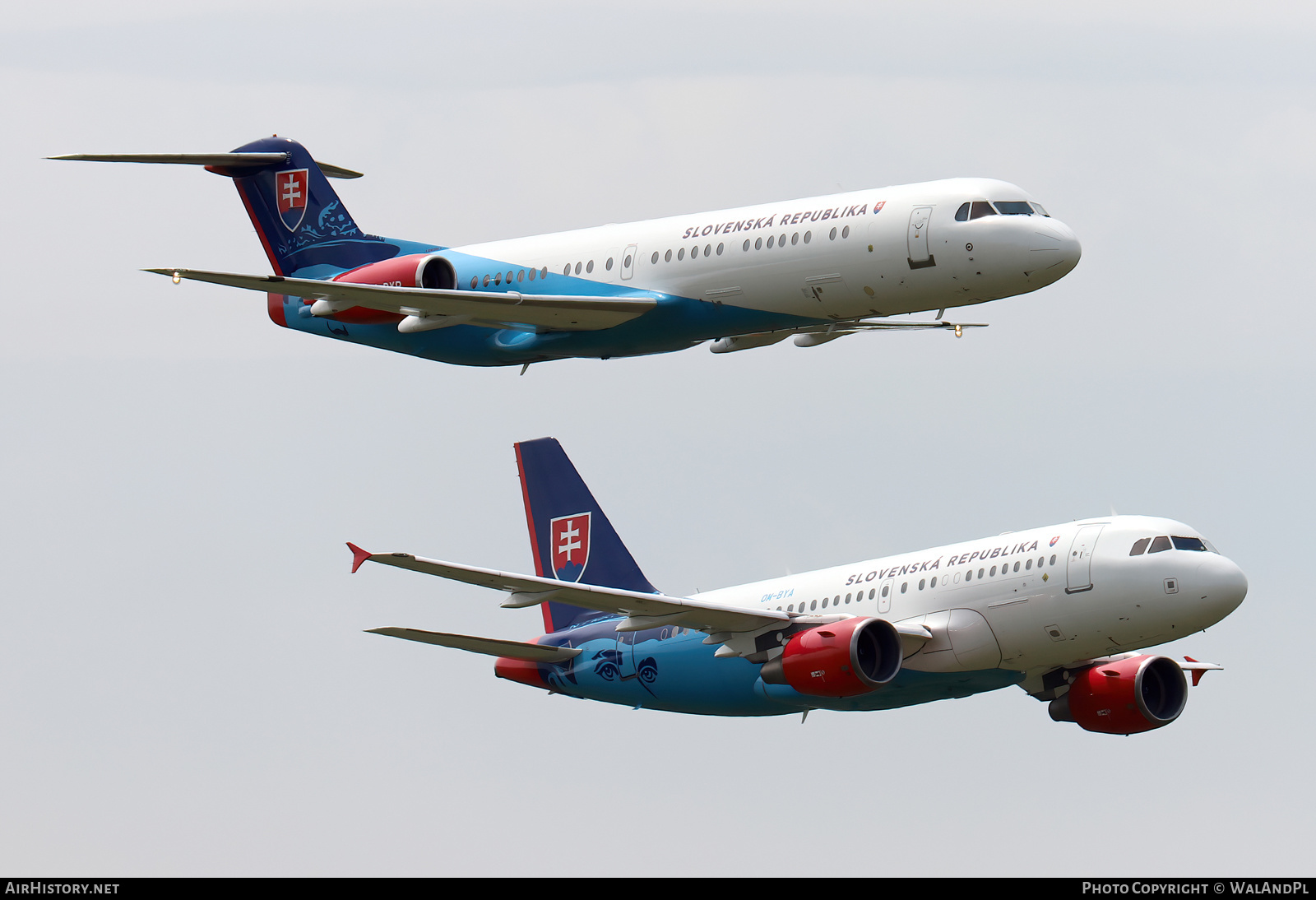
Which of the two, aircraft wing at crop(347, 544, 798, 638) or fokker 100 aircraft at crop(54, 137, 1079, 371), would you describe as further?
fokker 100 aircraft at crop(54, 137, 1079, 371)

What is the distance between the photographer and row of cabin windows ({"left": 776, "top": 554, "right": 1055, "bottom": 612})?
209 feet

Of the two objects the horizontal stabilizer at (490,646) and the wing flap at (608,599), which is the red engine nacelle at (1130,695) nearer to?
the wing flap at (608,599)

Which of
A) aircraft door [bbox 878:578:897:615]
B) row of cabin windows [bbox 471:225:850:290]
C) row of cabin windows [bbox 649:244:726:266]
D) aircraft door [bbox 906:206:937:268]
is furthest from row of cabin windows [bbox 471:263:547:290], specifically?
aircraft door [bbox 878:578:897:615]

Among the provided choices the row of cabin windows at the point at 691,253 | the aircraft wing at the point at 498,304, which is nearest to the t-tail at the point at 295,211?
the aircraft wing at the point at 498,304

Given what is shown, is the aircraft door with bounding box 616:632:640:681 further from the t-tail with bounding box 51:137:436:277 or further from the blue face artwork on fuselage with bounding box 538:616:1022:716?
the t-tail with bounding box 51:137:436:277

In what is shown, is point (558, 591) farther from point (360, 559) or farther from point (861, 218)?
point (861, 218)

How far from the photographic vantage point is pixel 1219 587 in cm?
6169

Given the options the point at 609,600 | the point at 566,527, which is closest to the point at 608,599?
the point at 609,600

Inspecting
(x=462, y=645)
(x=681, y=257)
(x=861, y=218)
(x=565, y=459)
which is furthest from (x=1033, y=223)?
(x=565, y=459)

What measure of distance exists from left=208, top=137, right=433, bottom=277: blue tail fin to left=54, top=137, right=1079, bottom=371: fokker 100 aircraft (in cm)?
154

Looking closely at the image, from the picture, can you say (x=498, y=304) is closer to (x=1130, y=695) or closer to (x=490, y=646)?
(x=490, y=646)

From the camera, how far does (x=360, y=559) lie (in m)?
54.5

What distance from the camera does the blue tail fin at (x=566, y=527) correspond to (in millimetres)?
77438

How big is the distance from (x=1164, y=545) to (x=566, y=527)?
22430 mm
